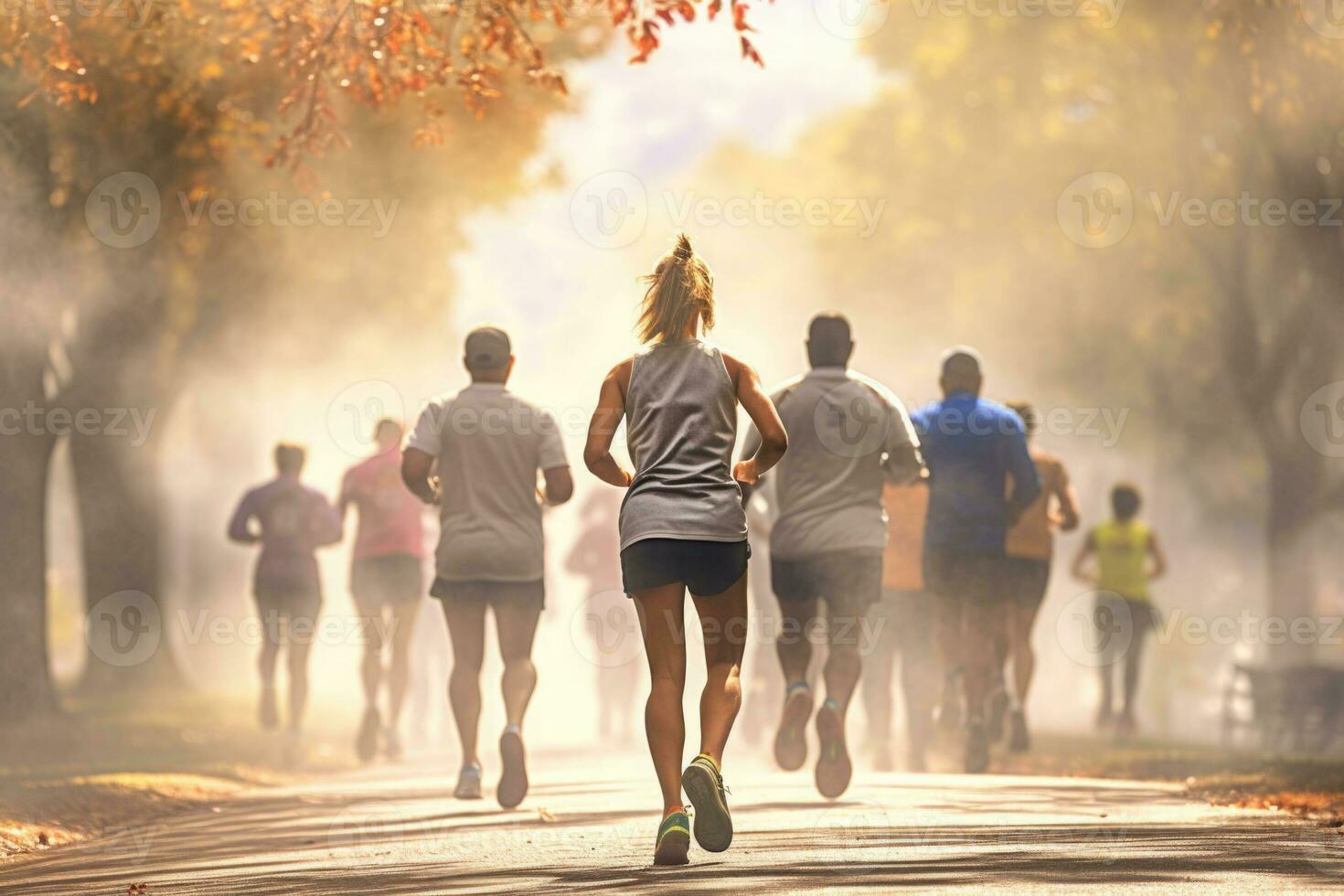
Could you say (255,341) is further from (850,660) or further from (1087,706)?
(1087,706)

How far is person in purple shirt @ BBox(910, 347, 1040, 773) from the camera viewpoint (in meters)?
11.8

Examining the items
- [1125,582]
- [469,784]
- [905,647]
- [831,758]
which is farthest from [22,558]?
[1125,582]

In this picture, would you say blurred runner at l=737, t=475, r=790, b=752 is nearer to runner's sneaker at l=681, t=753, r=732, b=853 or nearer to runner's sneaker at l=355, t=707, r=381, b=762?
runner's sneaker at l=355, t=707, r=381, b=762

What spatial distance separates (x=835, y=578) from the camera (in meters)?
9.81

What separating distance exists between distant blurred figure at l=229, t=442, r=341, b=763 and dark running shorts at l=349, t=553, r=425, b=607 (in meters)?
1.02

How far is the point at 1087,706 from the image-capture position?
42.6 metres

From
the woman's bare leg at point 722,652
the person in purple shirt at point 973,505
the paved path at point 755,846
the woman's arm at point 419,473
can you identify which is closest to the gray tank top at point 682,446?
the woman's bare leg at point 722,652

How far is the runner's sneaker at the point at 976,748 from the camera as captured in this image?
11.9 meters

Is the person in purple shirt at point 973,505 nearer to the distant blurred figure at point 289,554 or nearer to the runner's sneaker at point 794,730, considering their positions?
the runner's sneaker at point 794,730

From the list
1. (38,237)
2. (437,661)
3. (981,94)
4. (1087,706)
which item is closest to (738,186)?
(1087,706)

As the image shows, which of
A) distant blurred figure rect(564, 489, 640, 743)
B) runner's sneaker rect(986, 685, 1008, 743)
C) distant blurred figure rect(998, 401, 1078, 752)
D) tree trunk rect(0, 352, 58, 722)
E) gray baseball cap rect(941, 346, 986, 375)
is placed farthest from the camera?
distant blurred figure rect(564, 489, 640, 743)

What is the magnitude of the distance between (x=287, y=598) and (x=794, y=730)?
6.42 meters

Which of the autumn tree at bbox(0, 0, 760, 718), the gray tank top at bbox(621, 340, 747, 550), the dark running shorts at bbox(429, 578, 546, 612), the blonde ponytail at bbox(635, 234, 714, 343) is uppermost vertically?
the autumn tree at bbox(0, 0, 760, 718)

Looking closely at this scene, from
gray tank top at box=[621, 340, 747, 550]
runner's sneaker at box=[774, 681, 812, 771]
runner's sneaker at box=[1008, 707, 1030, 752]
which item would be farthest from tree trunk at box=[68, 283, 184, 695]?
gray tank top at box=[621, 340, 747, 550]
